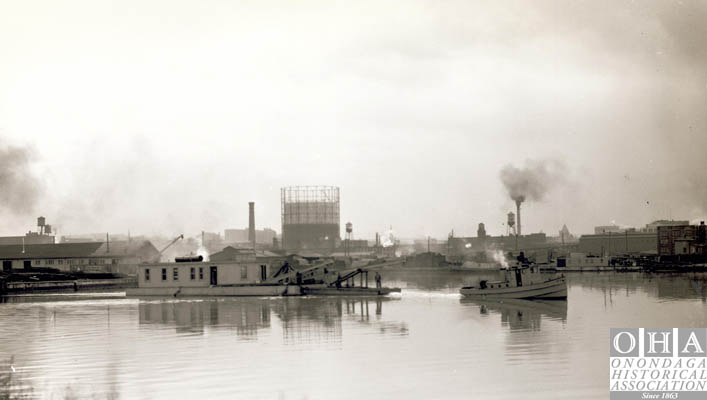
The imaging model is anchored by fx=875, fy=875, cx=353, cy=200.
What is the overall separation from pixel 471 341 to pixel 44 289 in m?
71.9

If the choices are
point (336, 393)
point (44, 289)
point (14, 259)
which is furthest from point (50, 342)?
point (14, 259)

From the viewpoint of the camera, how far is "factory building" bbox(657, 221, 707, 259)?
161 meters

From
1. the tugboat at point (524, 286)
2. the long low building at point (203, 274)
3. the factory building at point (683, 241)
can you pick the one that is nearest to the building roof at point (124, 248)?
the long low building at point (203, 274)

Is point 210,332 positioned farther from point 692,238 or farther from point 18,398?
point 692,238

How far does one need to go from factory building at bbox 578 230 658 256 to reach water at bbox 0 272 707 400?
124939 millimetres

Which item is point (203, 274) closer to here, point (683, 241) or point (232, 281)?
point (232, 281)

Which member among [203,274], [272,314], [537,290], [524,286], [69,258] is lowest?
[272,314]

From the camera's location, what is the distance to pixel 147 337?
4588cm

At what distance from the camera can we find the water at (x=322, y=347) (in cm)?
2869

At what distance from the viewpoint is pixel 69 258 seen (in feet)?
425

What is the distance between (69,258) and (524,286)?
3284 inches

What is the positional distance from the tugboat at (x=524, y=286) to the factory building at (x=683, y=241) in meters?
99.8
